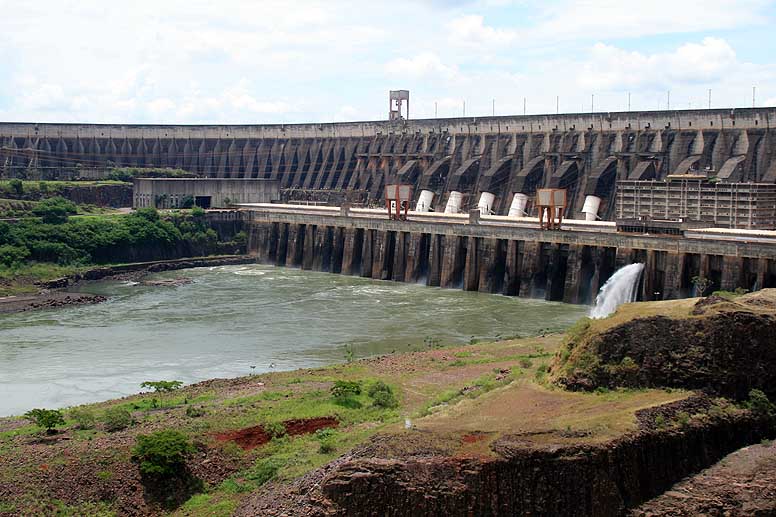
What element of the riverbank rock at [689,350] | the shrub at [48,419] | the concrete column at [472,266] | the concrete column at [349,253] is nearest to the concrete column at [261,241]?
the concrete column at [349,253]

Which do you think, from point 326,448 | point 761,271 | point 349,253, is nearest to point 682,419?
point 326,448

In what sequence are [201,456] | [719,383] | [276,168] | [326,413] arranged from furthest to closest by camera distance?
[276,168] → [326,413] → [201,456] → [719,383]

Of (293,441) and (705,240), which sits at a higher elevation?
(705,240)

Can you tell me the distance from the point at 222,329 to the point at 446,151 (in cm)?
4584

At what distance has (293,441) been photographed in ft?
88.8

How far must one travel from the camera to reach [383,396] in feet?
100

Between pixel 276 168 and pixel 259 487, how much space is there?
85.0m

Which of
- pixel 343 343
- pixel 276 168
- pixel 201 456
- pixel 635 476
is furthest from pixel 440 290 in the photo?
pixel 276 168

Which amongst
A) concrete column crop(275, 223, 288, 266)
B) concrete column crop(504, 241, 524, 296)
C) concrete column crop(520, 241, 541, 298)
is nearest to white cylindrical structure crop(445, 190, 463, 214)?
concrete column crop(275, 223, 288, 266)

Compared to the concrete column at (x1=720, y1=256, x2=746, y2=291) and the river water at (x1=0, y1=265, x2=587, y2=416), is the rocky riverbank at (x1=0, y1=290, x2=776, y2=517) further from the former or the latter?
the concrete column at (x1=720, y1=256, x2=746, y2=291)

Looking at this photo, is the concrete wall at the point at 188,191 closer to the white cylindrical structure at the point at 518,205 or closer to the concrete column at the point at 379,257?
the concrete column at the point at 379,257

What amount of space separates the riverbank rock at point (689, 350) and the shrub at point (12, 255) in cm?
4934

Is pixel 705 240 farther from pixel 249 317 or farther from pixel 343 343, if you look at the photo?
pixel 249 317

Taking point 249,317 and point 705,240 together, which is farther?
point 249,317
